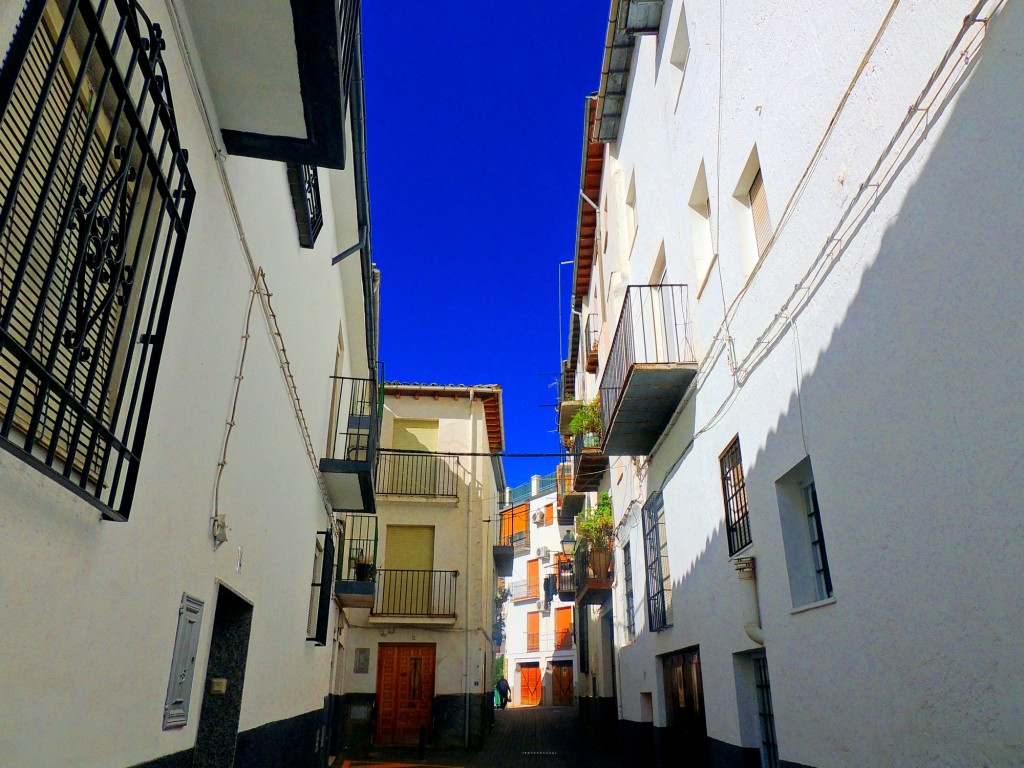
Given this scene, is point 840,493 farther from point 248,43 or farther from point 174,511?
point 248,43

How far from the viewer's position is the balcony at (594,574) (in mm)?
16453

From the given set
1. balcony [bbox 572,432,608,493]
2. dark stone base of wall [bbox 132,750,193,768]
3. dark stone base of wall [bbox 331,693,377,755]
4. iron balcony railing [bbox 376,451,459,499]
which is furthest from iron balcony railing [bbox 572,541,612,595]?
dark stone base of wall [bbox 132,750,193,768]

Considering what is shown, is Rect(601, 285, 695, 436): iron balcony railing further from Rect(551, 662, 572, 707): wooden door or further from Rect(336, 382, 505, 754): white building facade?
Rect(551, 662, 572, 707): wooden door

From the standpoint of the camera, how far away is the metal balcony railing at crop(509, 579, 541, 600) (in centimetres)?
4319

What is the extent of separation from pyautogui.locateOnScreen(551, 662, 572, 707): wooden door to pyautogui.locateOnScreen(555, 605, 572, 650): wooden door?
0.93 metres

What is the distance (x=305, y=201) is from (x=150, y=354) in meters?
4.09

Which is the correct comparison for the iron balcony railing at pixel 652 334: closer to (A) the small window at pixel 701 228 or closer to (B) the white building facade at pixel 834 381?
(B) the white building facade at pixel 834 381

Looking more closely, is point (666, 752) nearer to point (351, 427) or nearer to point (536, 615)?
point (351, 427)

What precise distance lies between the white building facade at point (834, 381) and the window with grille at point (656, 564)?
0.21 metres

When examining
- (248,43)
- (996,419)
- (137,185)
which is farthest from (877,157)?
(137,185)

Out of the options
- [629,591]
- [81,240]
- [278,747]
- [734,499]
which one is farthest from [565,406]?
[81,240]

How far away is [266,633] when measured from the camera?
7156 millimetres

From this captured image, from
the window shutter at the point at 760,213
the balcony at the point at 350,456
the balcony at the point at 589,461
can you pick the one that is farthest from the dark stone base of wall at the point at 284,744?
the balcony at the point at 589,461

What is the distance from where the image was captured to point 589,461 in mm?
15922
